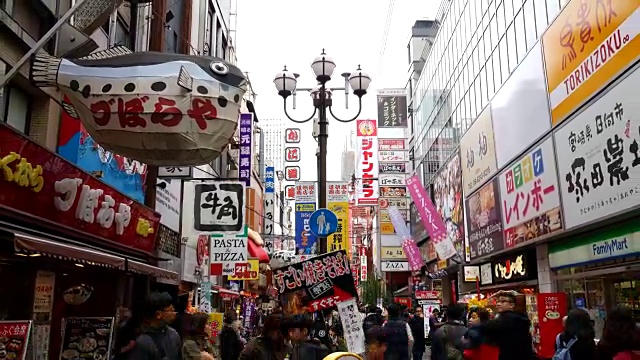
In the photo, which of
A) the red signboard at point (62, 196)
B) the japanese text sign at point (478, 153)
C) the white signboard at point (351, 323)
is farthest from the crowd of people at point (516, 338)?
the japanese text sign at point (478, 153)

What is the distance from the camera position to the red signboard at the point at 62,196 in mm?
7301

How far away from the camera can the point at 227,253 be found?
1931 cm

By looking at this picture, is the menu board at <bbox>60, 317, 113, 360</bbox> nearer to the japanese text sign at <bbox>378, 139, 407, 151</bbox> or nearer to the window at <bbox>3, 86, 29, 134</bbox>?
the window at <bbox>3, 86, 29, 134</bbox>

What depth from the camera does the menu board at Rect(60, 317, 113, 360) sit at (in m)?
9.02

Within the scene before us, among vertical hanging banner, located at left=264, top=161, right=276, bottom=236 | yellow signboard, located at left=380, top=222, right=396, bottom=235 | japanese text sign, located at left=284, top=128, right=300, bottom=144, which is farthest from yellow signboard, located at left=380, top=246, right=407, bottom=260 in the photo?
japanese text sign, located at left=284, top=128, right=300, bottom=144

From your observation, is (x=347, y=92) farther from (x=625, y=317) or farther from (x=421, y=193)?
(x=421, y=193)

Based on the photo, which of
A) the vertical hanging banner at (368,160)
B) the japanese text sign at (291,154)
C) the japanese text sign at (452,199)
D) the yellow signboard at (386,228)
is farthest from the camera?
the yellow signboard at (386,228)

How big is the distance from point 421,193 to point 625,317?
2376cm

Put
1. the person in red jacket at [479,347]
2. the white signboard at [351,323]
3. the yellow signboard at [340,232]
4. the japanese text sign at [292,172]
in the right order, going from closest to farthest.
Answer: the person in red jacket at [479,347], the white signboard at [351,323], the yellow signboard at [340,232], the japanese text sign at [292,172]

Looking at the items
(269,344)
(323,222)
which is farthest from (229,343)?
(269,344)

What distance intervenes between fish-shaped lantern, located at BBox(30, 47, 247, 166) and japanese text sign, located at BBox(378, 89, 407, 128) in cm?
4667

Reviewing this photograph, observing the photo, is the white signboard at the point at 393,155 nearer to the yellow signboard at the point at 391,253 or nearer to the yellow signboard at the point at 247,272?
the yellow signboard at the point at 391,253

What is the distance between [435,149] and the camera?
126 feet

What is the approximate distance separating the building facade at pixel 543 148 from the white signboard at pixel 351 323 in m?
6.27
